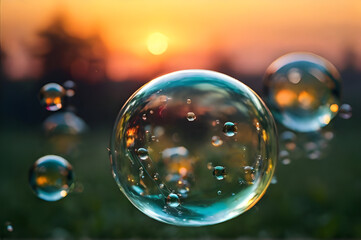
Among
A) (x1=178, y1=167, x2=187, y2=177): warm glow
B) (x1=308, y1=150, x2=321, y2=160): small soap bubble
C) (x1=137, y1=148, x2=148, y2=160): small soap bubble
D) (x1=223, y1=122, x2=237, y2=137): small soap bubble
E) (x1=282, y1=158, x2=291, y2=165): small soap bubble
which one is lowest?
(x1=137, y1=148, x2=148, y2=160): small soap bubble

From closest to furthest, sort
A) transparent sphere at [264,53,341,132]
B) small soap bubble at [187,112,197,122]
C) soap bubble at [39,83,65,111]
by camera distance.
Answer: small soap bubble at [187,112,197,122] < transparent sphere at [264,53,341,132] < soap bubble at [39,83,65,111]

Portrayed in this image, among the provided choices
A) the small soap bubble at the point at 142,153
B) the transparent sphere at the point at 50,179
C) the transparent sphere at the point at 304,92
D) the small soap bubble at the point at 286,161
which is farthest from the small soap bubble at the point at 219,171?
the small soap bubble at the point at 286,161

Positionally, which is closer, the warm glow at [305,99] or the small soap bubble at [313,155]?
the warm glow at [305,99]

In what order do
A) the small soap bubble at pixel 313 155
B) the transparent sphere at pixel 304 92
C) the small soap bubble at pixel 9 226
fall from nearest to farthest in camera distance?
the transparent sphere at pixel 304 92
the small soap bubble at pixel 9 226
the small soap bubble at pixel 313 155

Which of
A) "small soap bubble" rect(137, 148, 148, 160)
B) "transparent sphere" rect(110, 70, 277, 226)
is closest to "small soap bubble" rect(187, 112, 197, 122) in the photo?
"transparent sphere" rect(110, 70, 277, 226)

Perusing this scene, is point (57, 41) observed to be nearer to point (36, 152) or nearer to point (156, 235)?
point (36, 152)

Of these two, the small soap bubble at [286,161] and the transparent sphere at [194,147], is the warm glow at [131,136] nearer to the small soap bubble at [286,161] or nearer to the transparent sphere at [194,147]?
the transparent sphere at [194,147]

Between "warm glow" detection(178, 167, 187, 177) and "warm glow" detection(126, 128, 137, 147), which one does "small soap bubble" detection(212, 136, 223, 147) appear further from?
"warm glow" detection(126, 128, 137, 147)

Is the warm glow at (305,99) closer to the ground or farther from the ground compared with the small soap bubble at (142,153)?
farther from the ground

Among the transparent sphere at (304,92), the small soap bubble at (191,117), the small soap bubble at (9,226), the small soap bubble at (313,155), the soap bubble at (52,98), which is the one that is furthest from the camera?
the small soap bubble at (313,155)
